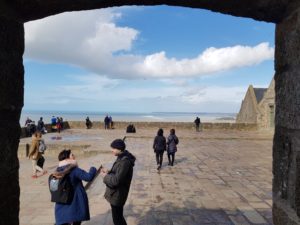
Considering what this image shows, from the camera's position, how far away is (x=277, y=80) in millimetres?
3193

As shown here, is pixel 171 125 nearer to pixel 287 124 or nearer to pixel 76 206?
pixel 76 206

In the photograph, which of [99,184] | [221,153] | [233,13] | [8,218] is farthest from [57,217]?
[221,153]

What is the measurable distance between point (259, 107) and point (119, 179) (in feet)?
106

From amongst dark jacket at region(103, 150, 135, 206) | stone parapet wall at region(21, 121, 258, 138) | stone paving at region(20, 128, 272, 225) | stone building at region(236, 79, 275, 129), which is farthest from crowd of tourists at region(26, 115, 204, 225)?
stone parapet wall at region(21, 121, 258, 138)

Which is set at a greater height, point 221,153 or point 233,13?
point 233,13

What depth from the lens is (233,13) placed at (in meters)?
3.15

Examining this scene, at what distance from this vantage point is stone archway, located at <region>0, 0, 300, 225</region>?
2.76 metres

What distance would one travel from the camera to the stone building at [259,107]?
3300cm

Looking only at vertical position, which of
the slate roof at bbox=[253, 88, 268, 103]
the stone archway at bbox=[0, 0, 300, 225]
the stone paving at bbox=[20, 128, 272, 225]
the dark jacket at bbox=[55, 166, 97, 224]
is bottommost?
the stone paving at bbox=[20, 128, 272, 225]

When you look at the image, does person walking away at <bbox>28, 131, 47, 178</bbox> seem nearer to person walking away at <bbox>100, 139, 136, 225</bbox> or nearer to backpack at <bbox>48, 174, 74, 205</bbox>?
person walking away at <bbox>100, 139, 136, 225</bbox>

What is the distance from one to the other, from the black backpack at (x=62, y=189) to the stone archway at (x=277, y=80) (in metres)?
1.52

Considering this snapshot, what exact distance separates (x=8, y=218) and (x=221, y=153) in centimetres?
1596

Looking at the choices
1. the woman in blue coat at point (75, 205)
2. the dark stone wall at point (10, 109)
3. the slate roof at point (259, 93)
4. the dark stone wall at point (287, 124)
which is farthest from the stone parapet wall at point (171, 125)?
the dark stone wall at point (10, 109)

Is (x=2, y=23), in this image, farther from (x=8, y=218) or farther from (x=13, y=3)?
(x=8, y=218)
